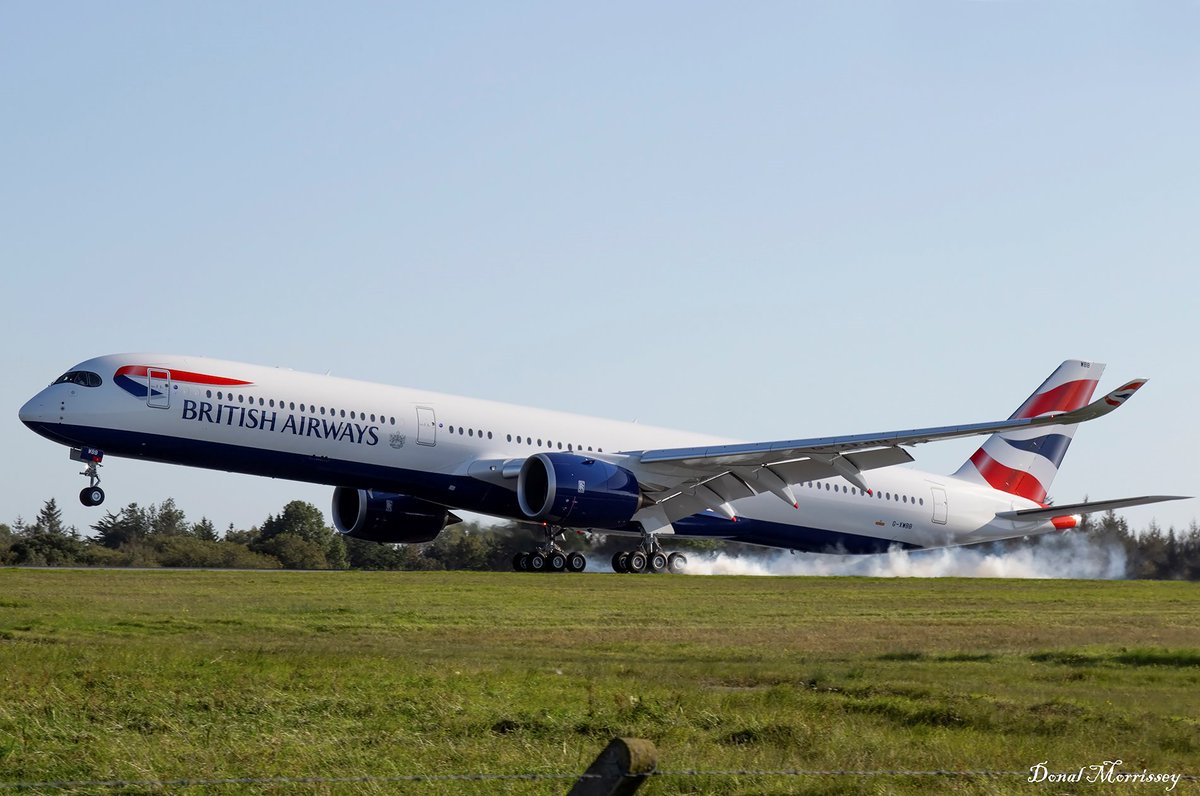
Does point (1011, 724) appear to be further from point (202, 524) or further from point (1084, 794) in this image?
point (202, 524)

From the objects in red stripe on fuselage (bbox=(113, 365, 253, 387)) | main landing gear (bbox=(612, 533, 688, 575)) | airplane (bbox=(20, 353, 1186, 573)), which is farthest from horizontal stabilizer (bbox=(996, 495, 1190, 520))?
red stripe on fuselage (bbox=(113, 365, 253, 387))

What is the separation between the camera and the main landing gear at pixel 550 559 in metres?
35.9

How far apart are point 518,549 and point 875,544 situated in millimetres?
10588

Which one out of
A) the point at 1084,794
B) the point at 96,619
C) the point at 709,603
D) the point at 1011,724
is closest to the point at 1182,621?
the point at 709,603

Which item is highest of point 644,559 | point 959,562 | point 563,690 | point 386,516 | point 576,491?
point 576,491

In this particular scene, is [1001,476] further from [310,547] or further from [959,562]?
[310,547]

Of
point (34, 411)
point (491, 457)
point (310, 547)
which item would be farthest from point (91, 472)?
point (310, 547)

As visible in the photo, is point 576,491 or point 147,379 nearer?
point 147,379

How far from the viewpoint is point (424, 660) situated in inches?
578

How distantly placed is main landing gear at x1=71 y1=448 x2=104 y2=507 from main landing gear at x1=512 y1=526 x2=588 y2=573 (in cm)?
1049

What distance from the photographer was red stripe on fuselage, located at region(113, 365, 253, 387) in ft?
99.7

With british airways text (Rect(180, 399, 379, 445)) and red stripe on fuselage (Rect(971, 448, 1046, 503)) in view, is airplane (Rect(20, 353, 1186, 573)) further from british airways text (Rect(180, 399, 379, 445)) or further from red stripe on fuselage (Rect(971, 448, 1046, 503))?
red stripe on fuselage (Rect(971, 448, 1046, 503))

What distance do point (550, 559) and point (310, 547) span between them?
58.8 ft

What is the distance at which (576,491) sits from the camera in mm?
32188
